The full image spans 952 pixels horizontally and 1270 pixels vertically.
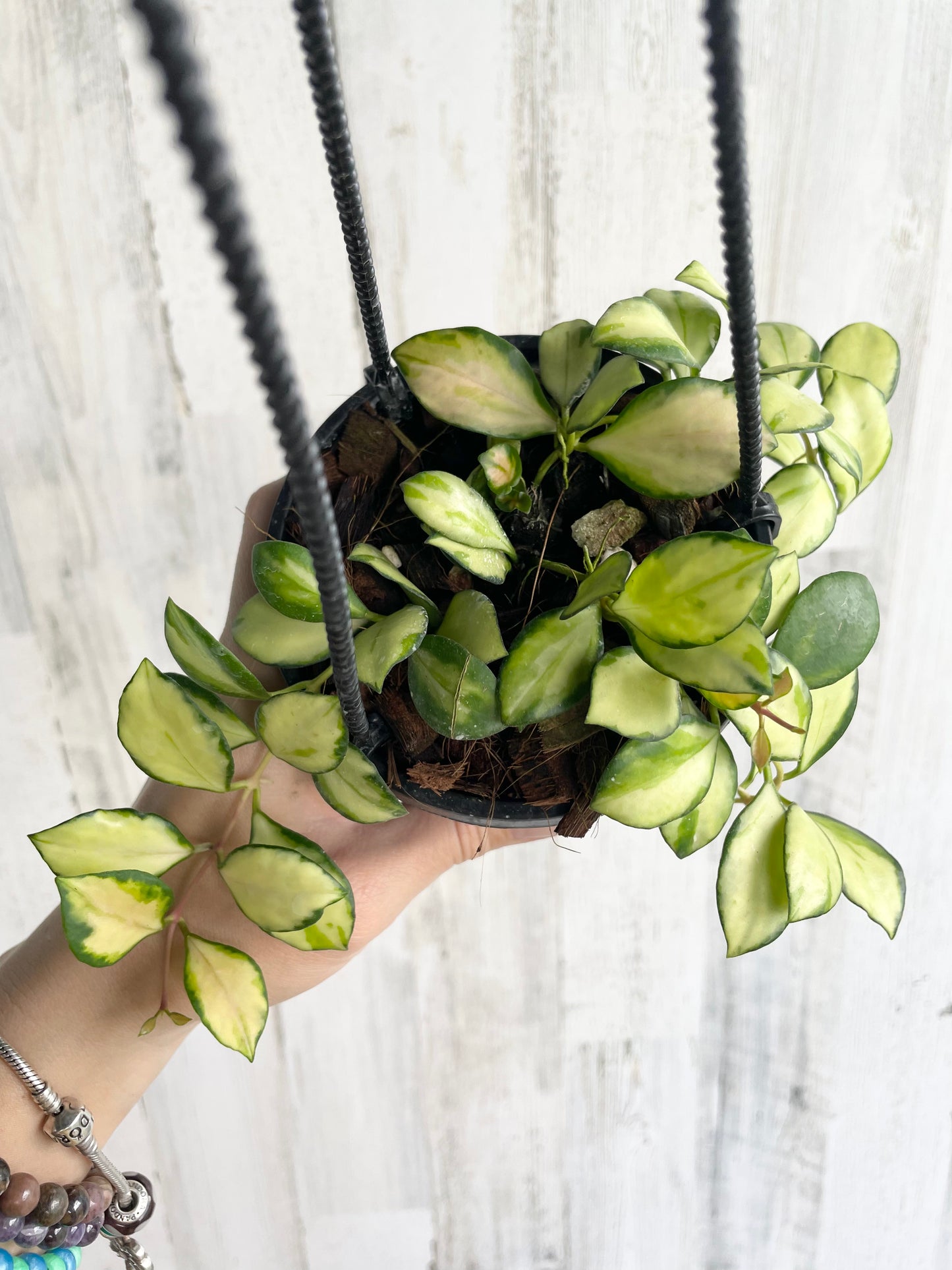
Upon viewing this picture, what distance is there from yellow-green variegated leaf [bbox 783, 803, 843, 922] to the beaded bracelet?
1.59 feet

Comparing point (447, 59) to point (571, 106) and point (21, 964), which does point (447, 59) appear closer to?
point (571, 106)

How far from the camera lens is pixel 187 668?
46 cm

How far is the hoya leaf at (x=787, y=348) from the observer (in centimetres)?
52

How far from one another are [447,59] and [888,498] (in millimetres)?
591

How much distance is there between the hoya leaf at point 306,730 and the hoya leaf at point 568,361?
0.20 m

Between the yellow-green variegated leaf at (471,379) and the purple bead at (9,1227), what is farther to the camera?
the purple bead at (9,1227)

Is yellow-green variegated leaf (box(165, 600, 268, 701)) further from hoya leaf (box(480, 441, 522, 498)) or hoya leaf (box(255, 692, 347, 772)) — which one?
hoya leaf (box(480, 441, 522, 498))

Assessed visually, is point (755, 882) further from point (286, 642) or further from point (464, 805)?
point (286, 642)

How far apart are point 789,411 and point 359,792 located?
283 mm

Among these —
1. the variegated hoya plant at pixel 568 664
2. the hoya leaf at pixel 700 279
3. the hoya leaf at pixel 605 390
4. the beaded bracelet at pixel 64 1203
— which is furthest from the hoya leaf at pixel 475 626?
the beaded bracelet at pixel 64 1203

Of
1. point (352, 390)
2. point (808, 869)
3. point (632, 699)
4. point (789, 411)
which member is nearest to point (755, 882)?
point (808, 869)

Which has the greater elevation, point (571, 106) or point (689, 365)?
point (571, 106)

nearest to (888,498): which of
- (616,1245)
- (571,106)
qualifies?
(571,106)

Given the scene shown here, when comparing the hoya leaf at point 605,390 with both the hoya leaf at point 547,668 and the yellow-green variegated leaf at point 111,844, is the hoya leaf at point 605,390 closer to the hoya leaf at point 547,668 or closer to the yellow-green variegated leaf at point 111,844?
the hoya leaf at point 547,668
